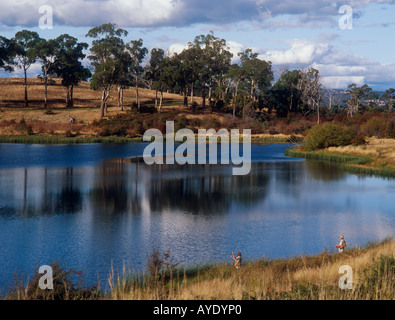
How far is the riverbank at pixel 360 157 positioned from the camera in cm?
4759

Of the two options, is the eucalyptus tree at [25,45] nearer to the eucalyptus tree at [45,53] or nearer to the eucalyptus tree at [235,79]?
the eucalyptus tree at [45,53]

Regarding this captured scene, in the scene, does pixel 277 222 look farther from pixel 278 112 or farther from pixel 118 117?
pixel 278 112

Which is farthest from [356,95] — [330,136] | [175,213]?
[175,213]

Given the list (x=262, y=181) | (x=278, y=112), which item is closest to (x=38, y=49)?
(x=278, y=112)

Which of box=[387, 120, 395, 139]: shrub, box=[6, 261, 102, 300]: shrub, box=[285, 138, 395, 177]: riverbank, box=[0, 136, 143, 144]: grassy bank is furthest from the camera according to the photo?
box=[387, 120, 395, 139]: shrub

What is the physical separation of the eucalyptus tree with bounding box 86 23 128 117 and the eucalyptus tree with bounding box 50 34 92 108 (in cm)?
288

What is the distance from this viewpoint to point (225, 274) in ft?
52.9

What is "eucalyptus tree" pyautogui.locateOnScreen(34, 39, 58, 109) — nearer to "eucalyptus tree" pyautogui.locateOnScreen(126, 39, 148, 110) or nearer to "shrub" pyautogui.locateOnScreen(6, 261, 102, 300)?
"eucalyptus tree" pyautogui.locateOnScreen(126, 39, 148, 110)

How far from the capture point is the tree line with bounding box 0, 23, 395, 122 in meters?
95.4

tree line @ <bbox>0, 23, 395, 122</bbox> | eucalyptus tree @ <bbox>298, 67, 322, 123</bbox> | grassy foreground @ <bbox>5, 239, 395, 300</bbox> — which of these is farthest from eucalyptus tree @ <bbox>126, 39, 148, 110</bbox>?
grassy foreground @ <bbox>5, 239, 395, 300</bbox>

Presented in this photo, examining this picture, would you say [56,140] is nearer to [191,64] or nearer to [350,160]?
[191,64]

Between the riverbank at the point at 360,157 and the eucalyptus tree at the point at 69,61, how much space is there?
53.1m

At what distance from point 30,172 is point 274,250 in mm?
31079

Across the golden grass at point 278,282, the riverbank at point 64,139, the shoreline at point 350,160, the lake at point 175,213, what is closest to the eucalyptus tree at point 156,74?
the riverbank at point 64,139
